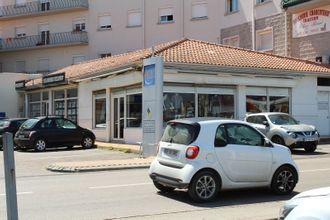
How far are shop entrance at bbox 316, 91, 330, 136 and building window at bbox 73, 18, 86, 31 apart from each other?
Result: 26.3 metres

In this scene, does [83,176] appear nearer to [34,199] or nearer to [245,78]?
[34,199]

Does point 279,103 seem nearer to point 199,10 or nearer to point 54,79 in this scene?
point 54,79

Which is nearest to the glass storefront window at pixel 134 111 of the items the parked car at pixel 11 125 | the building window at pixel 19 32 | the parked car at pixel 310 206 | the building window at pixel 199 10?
the parked car at pixel 11 125

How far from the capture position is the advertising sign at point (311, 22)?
30812 mm

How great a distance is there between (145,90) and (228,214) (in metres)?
13.0

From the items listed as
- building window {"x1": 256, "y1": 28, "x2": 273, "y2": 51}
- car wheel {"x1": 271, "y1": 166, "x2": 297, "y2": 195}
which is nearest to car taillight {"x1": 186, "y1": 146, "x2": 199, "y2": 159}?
car wheel {"x1": 271, "y1": 166, "x2": 297, "y2": 195}

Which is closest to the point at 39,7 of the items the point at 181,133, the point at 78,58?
the point at 78,58

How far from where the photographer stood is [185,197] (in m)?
10.7

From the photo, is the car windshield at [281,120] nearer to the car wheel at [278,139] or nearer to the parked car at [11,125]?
the car wheel at [278,139]

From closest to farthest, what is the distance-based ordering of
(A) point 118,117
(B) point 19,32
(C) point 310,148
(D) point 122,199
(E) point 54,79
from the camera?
(D) point 122,199 → (C) point 310,148 → (A) point 118,117 → (E) point 54,79 → (B) point 19,32

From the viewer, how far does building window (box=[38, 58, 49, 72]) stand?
50.4 m

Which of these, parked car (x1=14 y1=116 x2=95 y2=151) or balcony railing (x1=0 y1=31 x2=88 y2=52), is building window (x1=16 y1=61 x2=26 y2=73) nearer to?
balcony railing (x1=0 y1=31 x2=88 y2=52)

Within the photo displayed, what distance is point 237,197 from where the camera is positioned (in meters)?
10.7

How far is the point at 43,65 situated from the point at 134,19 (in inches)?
415
